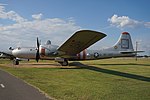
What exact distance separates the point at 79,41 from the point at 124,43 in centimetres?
1692

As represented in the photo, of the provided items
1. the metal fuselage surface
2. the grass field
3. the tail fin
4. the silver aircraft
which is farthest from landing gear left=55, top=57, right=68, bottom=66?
the tail fin

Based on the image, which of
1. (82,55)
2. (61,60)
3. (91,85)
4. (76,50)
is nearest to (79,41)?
(76,50)

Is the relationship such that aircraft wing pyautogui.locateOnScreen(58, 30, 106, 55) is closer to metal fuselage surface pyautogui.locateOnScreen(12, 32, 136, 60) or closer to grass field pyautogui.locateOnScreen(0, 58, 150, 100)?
A: metal fuselage surface pyautogui.locateOnScreen(12, 32, 136, 60)

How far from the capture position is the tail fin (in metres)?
41.8

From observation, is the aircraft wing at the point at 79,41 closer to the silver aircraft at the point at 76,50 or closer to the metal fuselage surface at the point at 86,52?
the silver aircraft at the point at 76,50

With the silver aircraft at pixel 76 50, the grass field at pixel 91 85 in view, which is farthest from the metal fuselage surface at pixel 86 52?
the grass field at pixel 91 85

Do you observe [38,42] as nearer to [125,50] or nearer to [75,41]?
[75,41]

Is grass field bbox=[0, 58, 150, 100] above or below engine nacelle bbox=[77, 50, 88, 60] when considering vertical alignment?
below

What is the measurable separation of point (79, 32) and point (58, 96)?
45.2ft

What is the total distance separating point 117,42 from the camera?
42.5 m

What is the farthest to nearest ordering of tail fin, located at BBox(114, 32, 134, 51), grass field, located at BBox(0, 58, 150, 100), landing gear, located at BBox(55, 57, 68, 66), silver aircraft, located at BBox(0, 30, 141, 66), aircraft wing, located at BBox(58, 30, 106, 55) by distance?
1. tail fin, located at BBox(114, 32, 134, 51)
2. landing gear, located at BBox(55, 57, 68, 66)
3. silver aircraft, located at BBox(0, 30, 141, 66)
4. aircraft wing, located at BBox(58, 30, 106, 55)
5. grass field, located at BBox(0, 58, 150, 100)

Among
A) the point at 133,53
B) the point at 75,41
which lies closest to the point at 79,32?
the point at 75,41

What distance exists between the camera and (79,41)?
27.3 metres

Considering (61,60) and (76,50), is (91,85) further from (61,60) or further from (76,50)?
(61,60)
